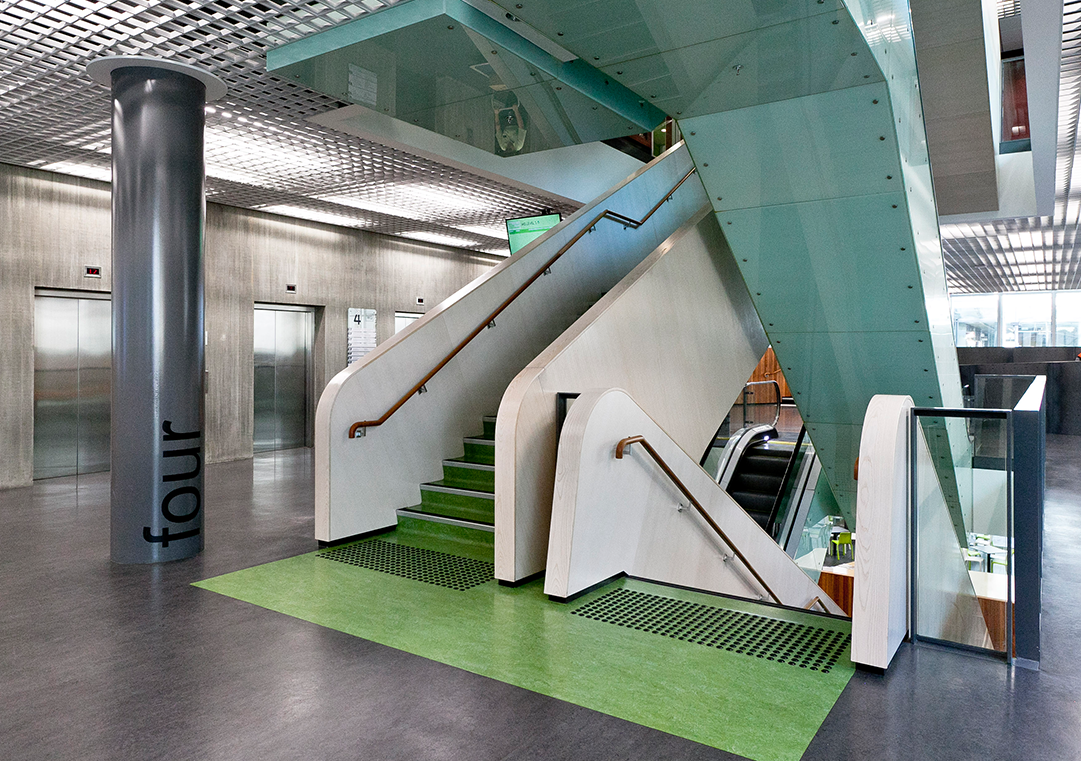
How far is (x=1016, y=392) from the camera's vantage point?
645 cm

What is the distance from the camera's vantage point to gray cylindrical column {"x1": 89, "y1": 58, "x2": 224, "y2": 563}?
16.7 ft

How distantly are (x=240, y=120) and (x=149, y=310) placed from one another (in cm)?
271

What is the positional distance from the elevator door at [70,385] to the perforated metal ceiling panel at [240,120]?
1.72 metres

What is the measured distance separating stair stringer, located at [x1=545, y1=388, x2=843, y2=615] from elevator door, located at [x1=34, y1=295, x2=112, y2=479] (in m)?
7.64

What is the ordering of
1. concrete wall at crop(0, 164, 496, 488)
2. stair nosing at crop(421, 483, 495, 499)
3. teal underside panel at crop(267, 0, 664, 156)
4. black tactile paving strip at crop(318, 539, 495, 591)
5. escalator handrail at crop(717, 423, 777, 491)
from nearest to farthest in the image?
black tactile paving strip at crop(318, 539, 495, 591), teal underside panel at crop(267, 0, 664, 156), stair nosing at crop(421, 483, 495, 499), concrete wall at crop(0, 164, 496, 488), escalator handrail at crop(717, 423, 777, 491)

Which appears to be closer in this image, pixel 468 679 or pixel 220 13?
pixel 468 679

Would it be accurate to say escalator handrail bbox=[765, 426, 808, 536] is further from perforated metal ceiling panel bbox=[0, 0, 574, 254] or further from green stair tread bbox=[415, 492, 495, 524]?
green stair tread bbox=[415, 492, 495, 524]

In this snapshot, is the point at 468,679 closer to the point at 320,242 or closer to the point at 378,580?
the point at 378,580

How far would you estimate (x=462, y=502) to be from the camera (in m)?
5.86

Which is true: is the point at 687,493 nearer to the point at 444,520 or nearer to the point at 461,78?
the point at 444,520

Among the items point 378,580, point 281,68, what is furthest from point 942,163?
point 378,580

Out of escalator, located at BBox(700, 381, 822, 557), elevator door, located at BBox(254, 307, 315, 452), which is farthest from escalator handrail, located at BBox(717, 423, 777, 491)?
elevator door, located at BBox(254, 307, 315, 452)

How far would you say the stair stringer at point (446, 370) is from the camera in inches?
217

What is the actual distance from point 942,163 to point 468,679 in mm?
9246
